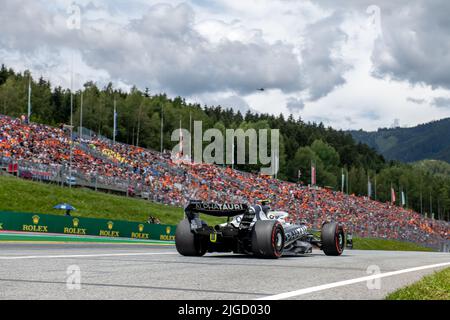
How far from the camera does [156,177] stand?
5159 centimetres

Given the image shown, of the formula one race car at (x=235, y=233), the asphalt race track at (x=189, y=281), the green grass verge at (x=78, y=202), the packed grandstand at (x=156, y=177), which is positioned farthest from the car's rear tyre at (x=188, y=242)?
the packed grandstand at (x=156, y=177)

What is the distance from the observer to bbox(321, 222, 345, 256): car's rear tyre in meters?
16.0

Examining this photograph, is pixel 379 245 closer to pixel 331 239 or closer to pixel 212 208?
pixel 331 239

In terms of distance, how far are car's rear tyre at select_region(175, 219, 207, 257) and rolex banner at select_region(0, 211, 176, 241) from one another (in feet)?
54.0

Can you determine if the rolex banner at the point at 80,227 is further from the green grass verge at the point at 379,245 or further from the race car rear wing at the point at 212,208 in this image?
the green grass verge at the point at 379,245

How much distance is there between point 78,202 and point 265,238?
98.4 ft

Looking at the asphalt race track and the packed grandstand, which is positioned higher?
the packed grandstand

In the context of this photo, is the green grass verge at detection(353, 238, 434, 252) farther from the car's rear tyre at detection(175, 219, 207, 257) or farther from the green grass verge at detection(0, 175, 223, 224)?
the car's rear tyre at detection(175, 219, 207, 257)

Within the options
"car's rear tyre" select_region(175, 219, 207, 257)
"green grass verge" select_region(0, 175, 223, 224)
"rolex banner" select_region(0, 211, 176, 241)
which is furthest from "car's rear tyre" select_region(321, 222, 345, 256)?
"green grass verge" select_region(0, 175, 223, 224)

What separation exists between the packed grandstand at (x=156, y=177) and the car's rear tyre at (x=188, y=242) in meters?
29.4

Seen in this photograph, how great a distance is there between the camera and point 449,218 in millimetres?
168000
